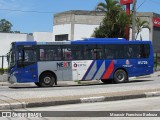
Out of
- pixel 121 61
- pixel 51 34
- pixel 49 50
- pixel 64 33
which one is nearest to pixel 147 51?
pixel 121 61

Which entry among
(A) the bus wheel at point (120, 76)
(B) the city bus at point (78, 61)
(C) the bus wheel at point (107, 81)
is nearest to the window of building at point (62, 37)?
(C) the bus wheel at point (107, 81)

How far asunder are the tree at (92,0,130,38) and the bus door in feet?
68.5

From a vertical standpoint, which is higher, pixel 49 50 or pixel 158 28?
pixel 158 28

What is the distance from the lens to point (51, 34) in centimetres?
6894

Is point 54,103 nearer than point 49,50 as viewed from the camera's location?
Yes

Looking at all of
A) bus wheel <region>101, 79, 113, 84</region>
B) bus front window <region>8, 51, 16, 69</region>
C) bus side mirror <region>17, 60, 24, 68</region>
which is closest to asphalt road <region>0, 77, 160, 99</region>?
bus side mirror <region>17, 60, 24, 68</region>

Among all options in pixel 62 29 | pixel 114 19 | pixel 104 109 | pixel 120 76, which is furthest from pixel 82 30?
pixel 104 109

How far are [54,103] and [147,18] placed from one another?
4883 centimetres

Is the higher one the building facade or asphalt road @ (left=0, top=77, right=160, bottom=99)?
the building facade

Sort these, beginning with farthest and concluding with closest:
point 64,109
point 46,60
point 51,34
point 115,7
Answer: point 51,34 < point 115,7 < point 46,60 < point 64,109

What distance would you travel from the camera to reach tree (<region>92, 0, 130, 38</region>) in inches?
1675

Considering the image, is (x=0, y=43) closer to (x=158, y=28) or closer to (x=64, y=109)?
(x=158, y=28)

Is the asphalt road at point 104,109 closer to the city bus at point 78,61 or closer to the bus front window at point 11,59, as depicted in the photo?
the city bus at point 78,61

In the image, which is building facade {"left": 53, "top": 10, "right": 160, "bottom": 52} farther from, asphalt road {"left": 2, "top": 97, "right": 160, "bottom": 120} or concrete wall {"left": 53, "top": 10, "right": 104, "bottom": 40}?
asphalt road {"left": 2, "top": 97, "right": 160, "bottom": 120}
